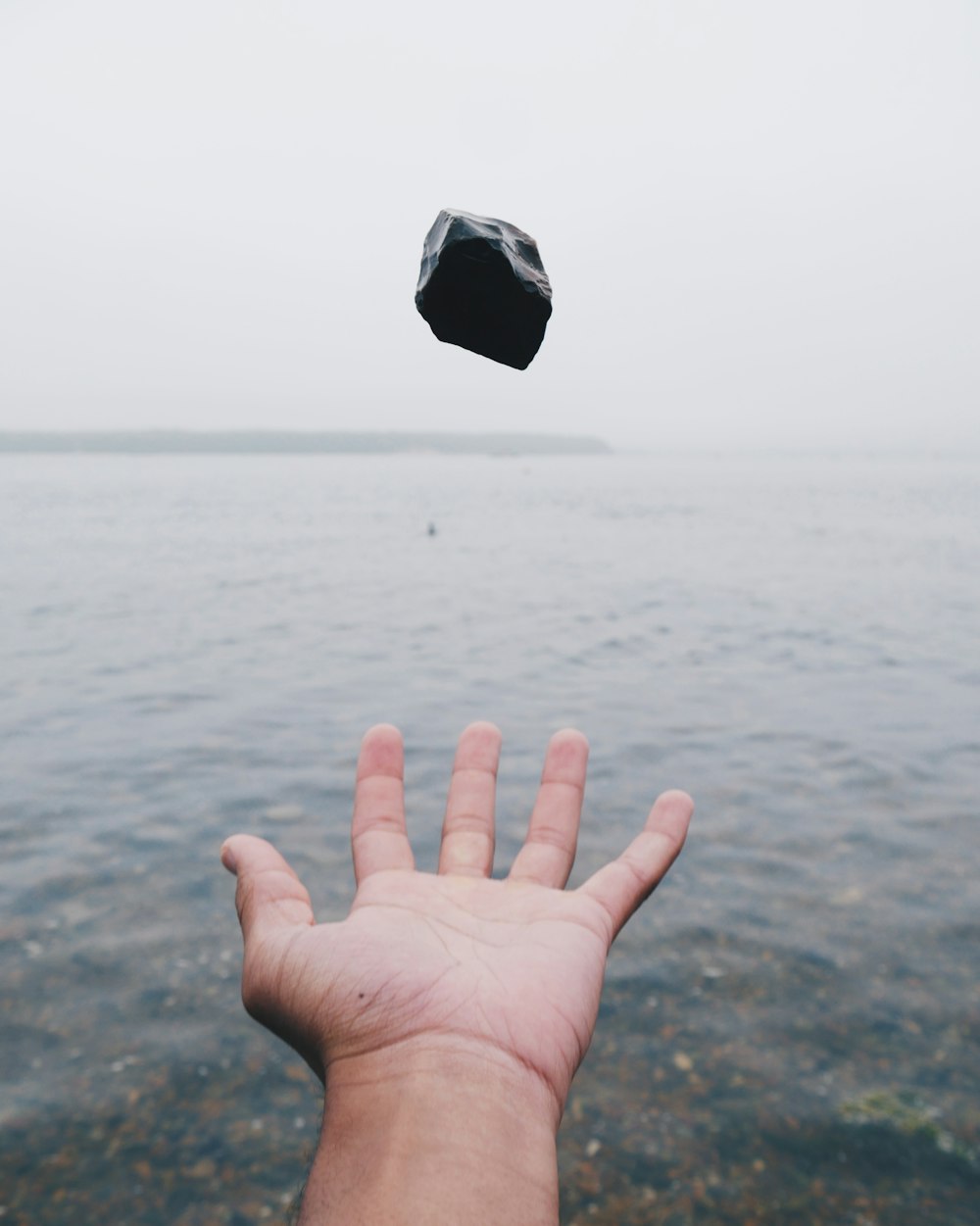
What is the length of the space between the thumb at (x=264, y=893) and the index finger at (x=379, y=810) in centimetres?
39

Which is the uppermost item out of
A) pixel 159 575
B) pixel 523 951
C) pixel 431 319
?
pixel 431 319

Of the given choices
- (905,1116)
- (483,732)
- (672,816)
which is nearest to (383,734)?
(483,732)

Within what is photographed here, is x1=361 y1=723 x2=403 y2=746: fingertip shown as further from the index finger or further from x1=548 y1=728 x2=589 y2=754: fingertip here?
x1=548 y1=728 x2=589 y2=754: fingertip

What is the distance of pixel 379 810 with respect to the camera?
450cm

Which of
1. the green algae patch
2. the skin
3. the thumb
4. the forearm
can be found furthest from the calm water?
the forearm

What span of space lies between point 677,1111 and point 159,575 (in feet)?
93.7

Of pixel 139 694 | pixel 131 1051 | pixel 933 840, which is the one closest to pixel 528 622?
pixel 139 694

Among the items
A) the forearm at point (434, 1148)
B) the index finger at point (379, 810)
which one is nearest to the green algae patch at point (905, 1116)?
the index finger at point (379, 810)

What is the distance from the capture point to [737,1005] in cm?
686

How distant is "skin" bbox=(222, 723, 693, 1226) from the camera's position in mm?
2564

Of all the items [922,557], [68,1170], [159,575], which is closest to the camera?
[68,1170]

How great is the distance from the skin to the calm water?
257cm

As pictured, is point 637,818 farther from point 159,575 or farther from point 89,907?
point 159,575

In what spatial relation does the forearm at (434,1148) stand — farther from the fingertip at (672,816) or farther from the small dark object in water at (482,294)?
the small dark object in water at (482,294)
